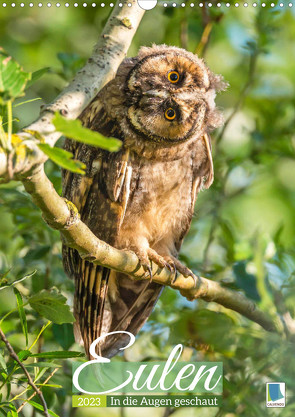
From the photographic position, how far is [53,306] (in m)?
1.97

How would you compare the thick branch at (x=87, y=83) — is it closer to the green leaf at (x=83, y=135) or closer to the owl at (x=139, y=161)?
the green leaf at (x=83, y=135)

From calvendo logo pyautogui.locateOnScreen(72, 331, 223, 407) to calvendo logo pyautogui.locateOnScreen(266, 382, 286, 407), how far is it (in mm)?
217

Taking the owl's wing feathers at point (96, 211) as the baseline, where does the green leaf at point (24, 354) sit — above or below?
below

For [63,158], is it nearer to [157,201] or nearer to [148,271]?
[148,271]

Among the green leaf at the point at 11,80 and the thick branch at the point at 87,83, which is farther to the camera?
the thick branch at the point at 87,83

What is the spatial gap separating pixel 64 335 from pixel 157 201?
791 millimetres

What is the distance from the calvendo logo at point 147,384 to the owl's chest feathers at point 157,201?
2.34 ft

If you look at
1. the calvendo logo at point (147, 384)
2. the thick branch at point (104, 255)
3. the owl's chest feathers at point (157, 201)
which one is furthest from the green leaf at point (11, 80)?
the owl's chest feathers at point (157, 201)

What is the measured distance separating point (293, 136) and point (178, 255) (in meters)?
1.31

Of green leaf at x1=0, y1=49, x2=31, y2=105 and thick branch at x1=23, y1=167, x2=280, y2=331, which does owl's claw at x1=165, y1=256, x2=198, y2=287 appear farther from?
green leaf at x1=0, y1=49, x2=31, y2=105

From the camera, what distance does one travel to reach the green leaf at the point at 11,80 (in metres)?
1.20

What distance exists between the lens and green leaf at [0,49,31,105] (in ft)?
3.94

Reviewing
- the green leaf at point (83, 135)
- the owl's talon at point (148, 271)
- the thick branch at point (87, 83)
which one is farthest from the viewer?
the owl's talon at point (148, 271)

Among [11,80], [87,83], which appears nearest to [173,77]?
[87,83]
